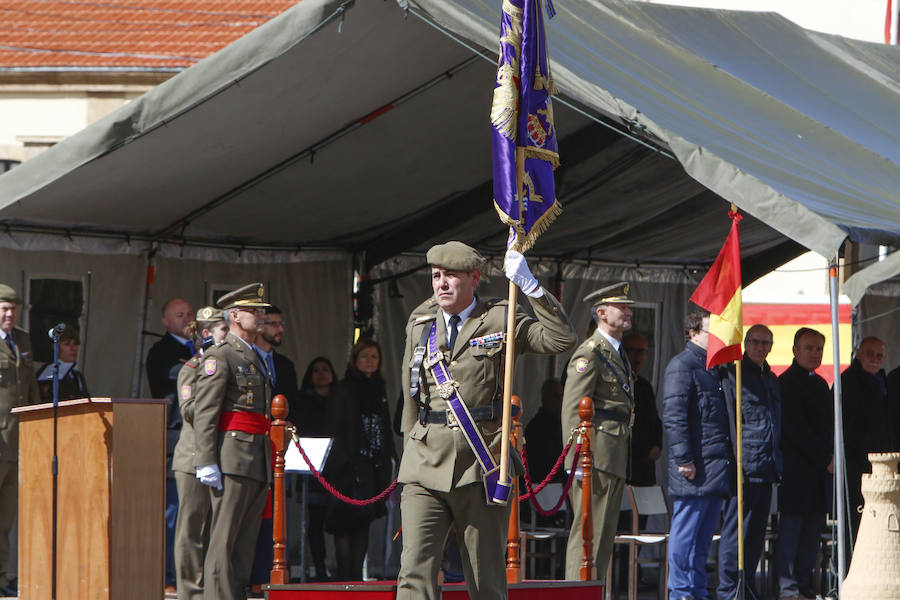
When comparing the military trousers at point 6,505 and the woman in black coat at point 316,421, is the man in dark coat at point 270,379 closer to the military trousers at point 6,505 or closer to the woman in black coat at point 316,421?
the woman in black coat at point 316,421

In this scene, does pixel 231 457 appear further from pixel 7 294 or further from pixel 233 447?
pixel 7 294

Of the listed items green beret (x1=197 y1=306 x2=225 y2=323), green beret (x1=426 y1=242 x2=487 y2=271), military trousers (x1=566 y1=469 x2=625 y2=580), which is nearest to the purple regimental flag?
green beret (x1=426 y1=242 x2=487 y2=271)

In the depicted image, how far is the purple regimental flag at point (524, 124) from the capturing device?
6.92m

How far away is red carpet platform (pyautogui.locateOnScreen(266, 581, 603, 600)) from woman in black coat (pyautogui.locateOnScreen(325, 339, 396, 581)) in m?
3.19

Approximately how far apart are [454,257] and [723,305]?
2.87 metres

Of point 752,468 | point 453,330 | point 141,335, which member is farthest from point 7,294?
point 752,468

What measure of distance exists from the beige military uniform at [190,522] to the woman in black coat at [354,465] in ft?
5.74

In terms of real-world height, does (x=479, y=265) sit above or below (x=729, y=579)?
above

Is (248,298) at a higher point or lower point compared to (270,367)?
higher

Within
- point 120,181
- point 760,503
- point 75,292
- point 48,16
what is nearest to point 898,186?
point 760,503

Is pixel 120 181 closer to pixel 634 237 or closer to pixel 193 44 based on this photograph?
pixel 634 237

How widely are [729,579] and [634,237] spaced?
12.9 ft

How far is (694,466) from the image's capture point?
9.74 m

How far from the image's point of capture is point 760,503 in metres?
10.2
